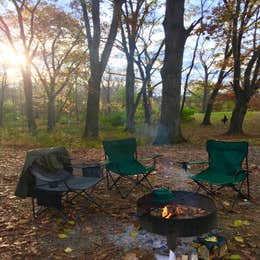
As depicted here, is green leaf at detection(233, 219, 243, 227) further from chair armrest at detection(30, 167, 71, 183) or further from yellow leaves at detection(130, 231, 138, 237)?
chair armrest at detection(30, 167, 71, 183)

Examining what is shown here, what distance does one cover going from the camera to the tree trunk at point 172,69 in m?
8.34

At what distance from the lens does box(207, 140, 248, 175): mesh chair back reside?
13.3 feet

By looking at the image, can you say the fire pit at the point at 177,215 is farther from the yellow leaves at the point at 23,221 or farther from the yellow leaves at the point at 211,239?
the yellow leaves at the point at 23,221

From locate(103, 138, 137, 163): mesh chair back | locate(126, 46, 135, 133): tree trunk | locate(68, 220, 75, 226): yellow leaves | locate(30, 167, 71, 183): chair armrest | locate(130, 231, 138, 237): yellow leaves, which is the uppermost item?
locate(126, 46, 135, 133): tree trunk

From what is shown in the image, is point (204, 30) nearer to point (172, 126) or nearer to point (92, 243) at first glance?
point (172, 126)

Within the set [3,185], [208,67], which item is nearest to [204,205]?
[3,185]

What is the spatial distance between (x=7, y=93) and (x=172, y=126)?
150 ft

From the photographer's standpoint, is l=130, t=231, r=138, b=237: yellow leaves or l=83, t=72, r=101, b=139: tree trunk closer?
l=130, t=231, r=138, b=237: yellow leaves

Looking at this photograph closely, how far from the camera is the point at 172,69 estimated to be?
334 inches

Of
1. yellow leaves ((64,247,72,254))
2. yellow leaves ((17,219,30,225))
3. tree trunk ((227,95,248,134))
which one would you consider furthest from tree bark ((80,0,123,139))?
yellow leaves ((64,247,72,254))

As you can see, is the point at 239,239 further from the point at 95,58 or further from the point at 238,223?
the point at 95,58

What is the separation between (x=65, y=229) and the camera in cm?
314

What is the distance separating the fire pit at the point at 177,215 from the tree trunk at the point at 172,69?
5.84m

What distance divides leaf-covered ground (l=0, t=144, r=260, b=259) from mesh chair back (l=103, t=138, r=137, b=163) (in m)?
0.56
